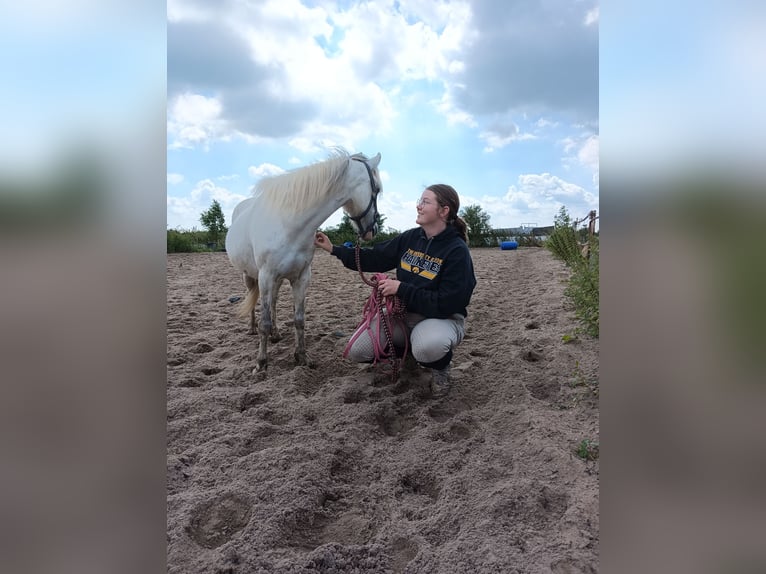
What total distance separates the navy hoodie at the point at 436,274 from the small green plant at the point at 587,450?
1.09m

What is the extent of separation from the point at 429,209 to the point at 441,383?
1.15m

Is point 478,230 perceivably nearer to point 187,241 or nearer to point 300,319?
point 187,241

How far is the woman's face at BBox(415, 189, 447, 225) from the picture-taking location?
9.44 feet

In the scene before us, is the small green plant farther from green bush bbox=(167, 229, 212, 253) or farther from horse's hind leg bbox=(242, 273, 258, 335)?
green bush bbox=(167, 229, 212, 253)

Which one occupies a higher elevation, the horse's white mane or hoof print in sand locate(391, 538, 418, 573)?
the horse's white mane

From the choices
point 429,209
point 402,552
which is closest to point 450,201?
point 429,209

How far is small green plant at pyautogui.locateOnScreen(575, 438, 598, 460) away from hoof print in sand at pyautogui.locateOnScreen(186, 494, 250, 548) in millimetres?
1428

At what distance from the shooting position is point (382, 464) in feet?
6.53

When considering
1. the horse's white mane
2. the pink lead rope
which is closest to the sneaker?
the pink lead rope
